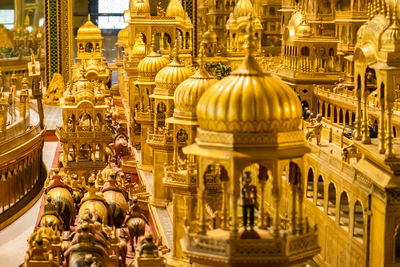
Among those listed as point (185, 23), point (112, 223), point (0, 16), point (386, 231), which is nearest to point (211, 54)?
point (185, 23)

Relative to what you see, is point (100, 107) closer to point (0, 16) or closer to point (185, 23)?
point (185, 23)

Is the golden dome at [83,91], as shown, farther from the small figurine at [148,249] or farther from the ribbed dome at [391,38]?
the small figurine at [148,249]

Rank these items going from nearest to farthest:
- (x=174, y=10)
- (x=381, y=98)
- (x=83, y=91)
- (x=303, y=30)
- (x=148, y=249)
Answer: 1. (x=148, y=249)
2. (x=381, y=98)
3. (x=83, y=91)
4. (x=303, y=30)
5. (x=174, y=10)

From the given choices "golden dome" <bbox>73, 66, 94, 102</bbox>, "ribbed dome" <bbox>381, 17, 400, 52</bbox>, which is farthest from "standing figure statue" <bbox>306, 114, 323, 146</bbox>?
"golden dome" <bbox>73, 66, 94, 102</bbox>

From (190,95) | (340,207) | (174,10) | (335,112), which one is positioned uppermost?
(174,10)

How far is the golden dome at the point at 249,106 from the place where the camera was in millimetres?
5812

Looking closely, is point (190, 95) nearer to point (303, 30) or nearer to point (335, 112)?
point (335, 112)

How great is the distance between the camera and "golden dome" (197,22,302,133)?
5.81m

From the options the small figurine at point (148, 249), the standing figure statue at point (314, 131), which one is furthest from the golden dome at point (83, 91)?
the small figurine at point (148, 249)

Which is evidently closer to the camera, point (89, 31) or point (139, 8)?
point (139, 8)

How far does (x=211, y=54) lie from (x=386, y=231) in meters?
15.8

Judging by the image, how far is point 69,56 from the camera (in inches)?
1139

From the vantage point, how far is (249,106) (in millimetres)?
5809

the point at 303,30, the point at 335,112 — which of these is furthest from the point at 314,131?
the point at 303,30
